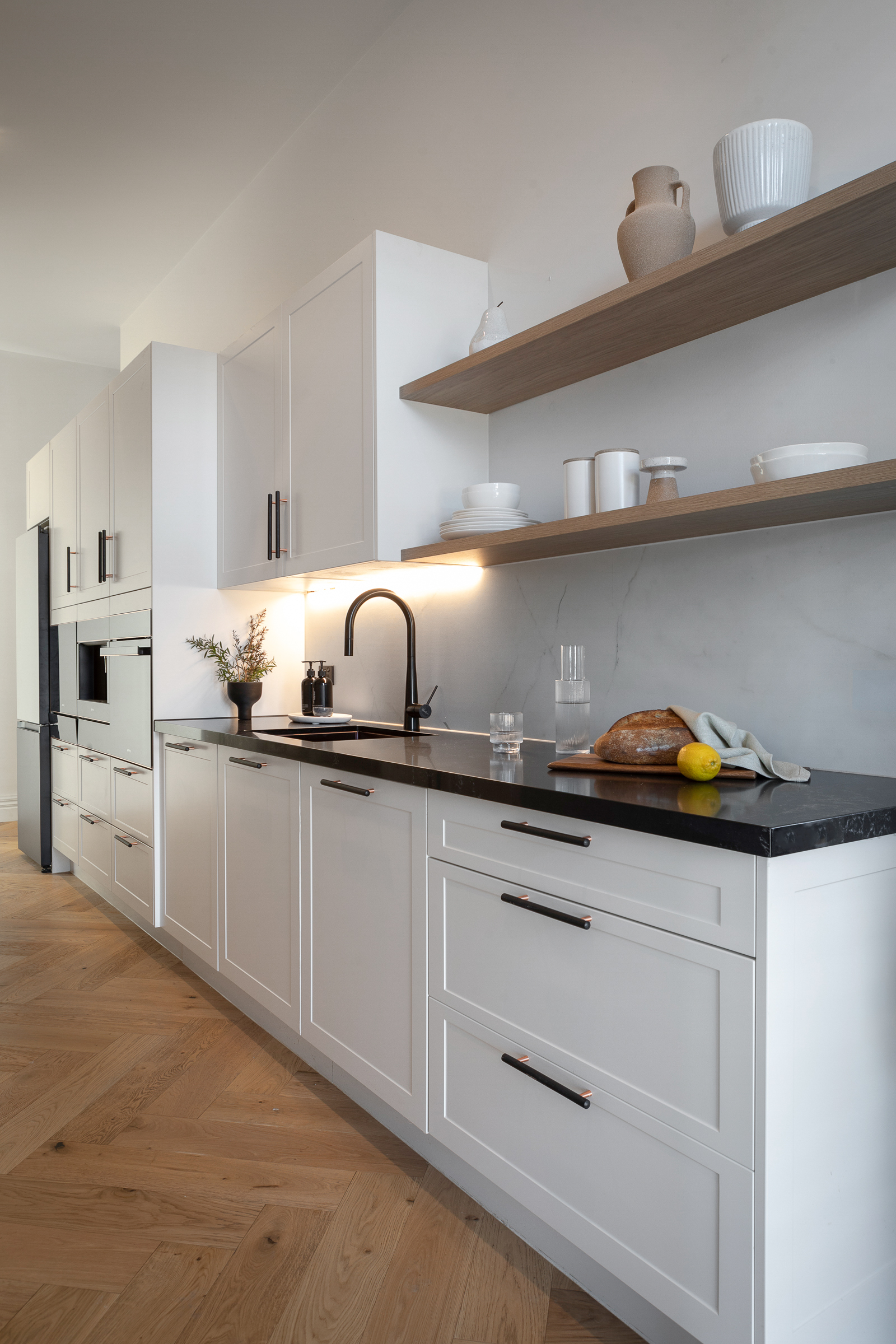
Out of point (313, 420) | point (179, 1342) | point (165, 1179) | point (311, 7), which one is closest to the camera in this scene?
point (179, 1342)

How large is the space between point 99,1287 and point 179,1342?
8.6 inches

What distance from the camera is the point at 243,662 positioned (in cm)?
334

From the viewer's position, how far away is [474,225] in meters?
2.56

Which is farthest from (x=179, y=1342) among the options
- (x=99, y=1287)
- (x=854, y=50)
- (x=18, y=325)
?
(x=18, y=325)

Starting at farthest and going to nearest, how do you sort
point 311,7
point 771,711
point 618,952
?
point 311,7 < point 771,711 < point 618,952

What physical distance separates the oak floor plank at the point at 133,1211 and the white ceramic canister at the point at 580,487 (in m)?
1.56

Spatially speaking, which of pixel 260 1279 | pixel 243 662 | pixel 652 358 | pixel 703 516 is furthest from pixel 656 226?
pixel 243 662

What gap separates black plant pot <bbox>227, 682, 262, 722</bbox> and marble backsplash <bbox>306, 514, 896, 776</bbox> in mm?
740

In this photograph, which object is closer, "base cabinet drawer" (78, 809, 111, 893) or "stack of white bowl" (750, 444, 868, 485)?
"stack of white bowl" (750, 444, 868, 485)

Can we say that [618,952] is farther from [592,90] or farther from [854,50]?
[592,90]

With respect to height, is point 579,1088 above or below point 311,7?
below

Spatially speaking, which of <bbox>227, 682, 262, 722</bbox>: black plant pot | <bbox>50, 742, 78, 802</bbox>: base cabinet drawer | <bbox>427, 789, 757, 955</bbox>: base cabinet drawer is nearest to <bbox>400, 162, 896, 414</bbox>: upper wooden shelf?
<bbox>427, 789, 757, 955</bbox>: base cabinet drawer

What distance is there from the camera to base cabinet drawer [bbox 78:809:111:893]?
12.1ft

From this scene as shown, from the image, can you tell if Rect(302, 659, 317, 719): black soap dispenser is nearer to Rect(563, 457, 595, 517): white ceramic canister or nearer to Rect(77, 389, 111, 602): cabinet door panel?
Rect(77, 389, 111, 602): cabinet door panel
